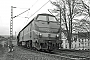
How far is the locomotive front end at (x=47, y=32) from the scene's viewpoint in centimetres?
1341

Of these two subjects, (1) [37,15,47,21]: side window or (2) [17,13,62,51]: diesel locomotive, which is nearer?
(2) [17,13,62,51]: diesel locomotive

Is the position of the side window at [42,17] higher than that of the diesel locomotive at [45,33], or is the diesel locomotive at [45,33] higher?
the side window at [42,17]

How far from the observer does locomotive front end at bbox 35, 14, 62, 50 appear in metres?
13.4

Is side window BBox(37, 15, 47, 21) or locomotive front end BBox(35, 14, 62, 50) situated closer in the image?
locomotive front end BBox(35, 14, 62, 50)

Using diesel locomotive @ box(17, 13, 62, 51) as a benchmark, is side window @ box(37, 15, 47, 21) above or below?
above

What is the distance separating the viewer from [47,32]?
1383 cm

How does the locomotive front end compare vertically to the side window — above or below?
below

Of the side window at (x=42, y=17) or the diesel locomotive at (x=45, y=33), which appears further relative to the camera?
the side window at (x=42, y=17)

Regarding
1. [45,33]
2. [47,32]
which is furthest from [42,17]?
[45,33]

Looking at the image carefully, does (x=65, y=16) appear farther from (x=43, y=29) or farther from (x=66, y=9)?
(x=43, y=29)

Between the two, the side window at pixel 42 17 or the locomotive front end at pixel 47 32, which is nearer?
the locomotive front end at pixel 47 32

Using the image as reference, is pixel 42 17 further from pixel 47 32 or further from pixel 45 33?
pixel 45 33

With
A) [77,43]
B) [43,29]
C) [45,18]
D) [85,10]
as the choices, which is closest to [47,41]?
[43,29]

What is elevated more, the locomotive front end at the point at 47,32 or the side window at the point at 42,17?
the side window at the point at 42,17
